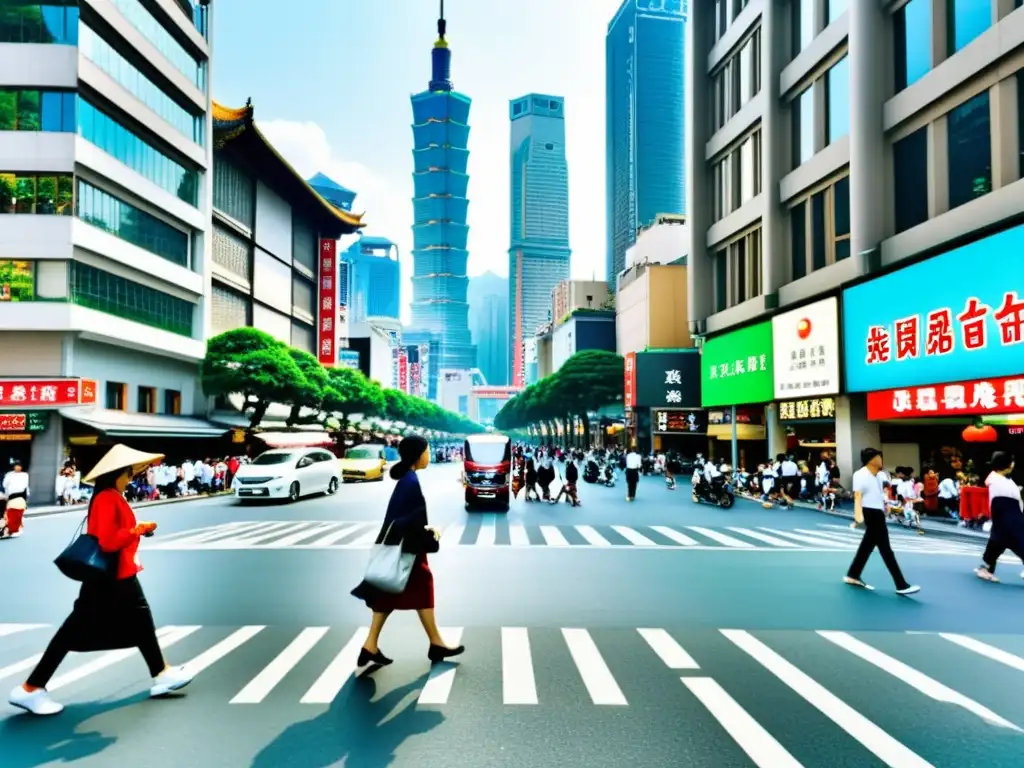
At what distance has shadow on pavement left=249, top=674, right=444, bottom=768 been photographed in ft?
14.3

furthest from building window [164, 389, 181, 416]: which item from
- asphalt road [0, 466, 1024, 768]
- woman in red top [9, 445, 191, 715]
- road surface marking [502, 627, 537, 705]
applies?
woman in red top [9, 445, 191, 715]

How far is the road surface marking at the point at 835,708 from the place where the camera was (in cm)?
445

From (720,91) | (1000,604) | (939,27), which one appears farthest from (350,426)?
(1000,604)

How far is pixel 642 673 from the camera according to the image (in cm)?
609

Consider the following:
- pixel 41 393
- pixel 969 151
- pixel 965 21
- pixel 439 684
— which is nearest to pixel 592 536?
pixel 439 684

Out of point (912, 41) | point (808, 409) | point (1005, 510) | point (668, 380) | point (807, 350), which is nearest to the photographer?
point (1005, 510)

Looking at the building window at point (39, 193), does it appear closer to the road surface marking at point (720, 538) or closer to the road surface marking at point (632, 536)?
the road surface marking at point (632, 536)

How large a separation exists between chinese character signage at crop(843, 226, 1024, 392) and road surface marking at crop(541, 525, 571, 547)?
43.6ft

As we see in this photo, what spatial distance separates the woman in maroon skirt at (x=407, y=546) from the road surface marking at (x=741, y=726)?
2.23m

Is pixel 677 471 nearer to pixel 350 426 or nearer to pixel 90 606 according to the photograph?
pixel 350 426

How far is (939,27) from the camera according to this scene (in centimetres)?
2406

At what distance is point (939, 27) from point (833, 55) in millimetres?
6387

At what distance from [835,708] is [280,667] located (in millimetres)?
4352

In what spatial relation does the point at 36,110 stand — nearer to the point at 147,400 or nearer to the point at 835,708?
the point at 147,400
